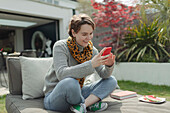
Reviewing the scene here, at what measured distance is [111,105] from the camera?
5.44 feet

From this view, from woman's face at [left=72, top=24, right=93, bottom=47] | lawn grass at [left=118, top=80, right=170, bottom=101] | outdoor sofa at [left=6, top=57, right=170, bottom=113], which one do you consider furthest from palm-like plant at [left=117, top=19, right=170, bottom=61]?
woman's face at [left=72, top=24, right=93, bottom=47]

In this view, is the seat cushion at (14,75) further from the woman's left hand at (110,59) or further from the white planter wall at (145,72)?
the white planter wall at (145,72)

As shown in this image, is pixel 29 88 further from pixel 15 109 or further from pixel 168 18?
pixel 168 18

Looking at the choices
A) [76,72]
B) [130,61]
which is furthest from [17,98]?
[130,61]

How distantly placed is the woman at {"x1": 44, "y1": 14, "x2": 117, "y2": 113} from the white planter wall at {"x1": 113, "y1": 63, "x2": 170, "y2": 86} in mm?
2462

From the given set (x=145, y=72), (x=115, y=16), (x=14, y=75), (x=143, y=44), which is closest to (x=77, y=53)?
(x=14, y=75)

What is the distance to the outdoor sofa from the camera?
1.55 metres

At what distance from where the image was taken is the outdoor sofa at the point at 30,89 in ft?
5.10

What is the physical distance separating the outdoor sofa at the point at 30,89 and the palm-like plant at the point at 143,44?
2550 mm

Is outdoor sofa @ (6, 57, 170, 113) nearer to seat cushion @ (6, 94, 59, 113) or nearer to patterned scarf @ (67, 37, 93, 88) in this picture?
seat cushion @ (6, 94, 59, 113)

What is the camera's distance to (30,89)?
176cm

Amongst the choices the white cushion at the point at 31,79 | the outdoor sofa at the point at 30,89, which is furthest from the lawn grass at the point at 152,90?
the white cushion at the point at 31,79

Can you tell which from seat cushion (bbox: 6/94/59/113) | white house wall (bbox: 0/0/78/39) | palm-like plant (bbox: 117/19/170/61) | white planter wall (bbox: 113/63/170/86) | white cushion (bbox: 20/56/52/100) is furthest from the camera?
white house wall (bbox: 0/0/78/39)

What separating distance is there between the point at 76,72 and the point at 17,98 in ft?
2.74
